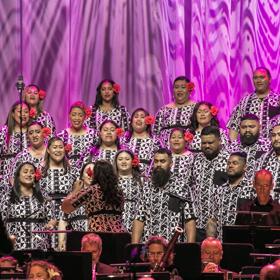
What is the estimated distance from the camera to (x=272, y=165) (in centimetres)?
1259

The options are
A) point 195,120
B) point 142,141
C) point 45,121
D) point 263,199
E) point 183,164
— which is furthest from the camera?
point 45,121

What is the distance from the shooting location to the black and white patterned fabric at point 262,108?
44.5ft

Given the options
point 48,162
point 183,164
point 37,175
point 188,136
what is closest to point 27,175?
point 37,175

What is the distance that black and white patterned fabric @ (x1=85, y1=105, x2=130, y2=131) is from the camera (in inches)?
551

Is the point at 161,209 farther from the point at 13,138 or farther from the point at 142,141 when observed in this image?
the point at 13,138

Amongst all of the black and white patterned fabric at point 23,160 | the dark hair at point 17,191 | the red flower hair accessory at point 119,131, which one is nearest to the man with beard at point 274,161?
the red flower hair accessory at point 119,131

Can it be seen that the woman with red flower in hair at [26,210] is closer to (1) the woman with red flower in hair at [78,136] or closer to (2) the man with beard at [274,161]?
(1) the woman with red flower in hair at [78,136]

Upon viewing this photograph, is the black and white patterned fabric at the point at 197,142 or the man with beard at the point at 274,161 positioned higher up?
the black and white patterned fabric at the point at 197,142

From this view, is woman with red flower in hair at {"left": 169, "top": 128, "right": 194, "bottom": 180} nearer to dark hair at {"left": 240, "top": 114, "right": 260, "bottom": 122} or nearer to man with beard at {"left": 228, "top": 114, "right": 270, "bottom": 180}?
man with beard at {"left": 228, "top": 114, "right": 270, "bottom": 180}

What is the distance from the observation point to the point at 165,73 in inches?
662

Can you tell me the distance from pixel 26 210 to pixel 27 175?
332 mm

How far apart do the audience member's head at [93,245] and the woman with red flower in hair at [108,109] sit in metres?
4.18

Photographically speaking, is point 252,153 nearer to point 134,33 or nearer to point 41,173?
point 41,173

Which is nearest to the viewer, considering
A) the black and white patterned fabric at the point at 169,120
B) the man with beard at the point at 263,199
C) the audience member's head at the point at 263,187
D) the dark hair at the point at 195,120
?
the man with beard at the point at 263,199
